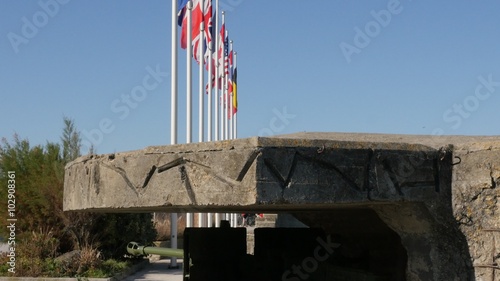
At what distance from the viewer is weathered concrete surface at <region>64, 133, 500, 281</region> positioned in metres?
2.84

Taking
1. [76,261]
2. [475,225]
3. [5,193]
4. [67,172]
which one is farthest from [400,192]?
[5,193]

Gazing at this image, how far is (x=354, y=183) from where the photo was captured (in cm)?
299

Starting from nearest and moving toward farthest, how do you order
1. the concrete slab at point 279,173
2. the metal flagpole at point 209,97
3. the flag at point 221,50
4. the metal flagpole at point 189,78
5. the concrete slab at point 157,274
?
the concrete slab at point 279,173, the concrete slab at point 157,274, the metal flagpole at point 189,78, the metal flagpole at point 209,97, the flag at point 221,50

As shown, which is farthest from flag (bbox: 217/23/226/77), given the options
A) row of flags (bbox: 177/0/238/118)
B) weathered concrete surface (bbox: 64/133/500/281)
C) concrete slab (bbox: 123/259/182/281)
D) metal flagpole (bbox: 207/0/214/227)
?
weathered concrete surface (bbox: 64/133/500/281)

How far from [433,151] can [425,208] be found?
303 mm

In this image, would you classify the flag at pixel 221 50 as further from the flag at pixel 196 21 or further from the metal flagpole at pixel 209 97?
the flag at pixel 196 21

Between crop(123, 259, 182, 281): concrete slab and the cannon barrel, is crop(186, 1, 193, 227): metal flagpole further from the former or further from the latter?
the cannon barrel

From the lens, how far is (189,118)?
14453mm

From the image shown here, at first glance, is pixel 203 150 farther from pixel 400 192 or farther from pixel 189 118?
pixel 189 118

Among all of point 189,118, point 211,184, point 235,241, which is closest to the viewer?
point 211,184

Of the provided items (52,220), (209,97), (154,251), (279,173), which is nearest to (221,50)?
(209,97)

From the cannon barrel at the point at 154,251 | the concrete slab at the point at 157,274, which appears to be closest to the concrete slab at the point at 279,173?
the cannon barrel at the point at 154,251

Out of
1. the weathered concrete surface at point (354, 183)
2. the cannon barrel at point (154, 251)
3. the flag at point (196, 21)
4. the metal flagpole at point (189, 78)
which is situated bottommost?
the cannon barrel at point (154, 251)

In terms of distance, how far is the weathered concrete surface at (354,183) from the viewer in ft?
9.31
